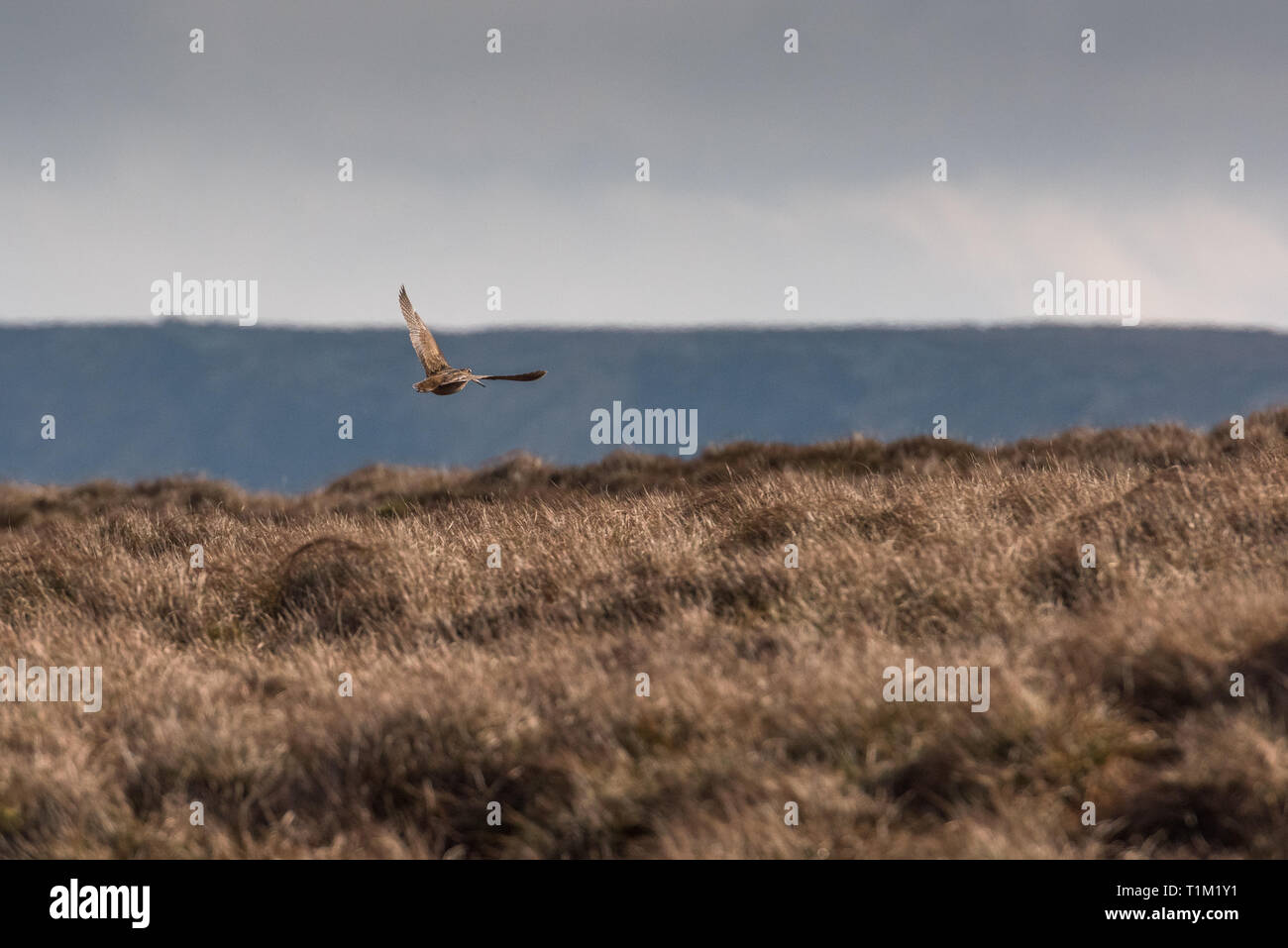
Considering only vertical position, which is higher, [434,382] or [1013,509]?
[434,382]

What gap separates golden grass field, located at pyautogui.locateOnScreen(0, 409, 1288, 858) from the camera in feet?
14.3

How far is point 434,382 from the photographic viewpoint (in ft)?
32.0

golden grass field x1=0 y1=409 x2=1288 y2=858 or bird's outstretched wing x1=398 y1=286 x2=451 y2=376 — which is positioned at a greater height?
bird's outstretched wing x1=398 y1=286 x2=451 y2=376

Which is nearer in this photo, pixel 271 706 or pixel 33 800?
pixel 33 800

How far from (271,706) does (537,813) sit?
207 cm

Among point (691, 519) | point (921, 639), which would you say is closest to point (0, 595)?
point (691, 519)

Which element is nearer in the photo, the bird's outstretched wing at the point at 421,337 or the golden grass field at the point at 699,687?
the golden grass field at the point at 699,687

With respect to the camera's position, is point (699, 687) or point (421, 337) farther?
point (421, 337)

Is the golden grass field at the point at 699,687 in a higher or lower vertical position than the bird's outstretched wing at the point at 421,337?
lower

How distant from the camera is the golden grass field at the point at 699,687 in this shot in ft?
14.3

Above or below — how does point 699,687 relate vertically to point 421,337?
below

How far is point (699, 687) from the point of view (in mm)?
5293

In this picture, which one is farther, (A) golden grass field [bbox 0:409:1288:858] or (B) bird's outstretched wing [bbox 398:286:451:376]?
(B) bird's outstretched wing [bbox 398:286:451:376]
